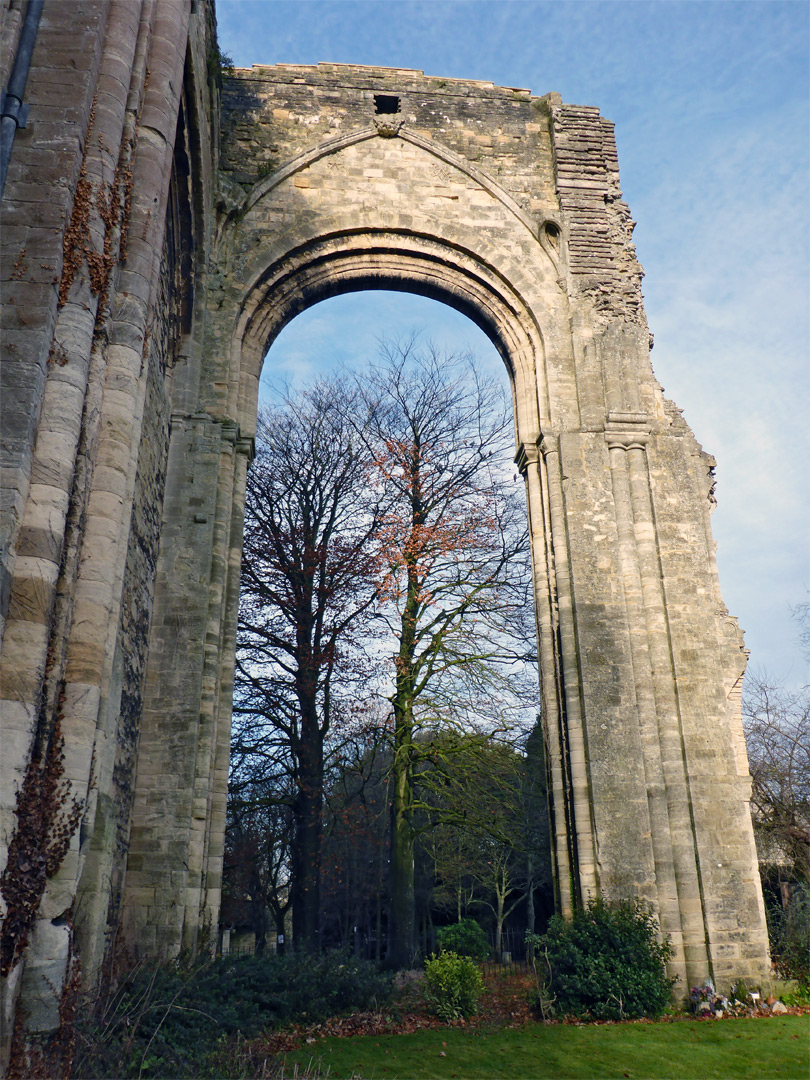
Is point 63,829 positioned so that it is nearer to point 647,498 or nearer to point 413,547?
point 647,498

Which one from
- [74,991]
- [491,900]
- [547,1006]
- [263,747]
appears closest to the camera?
[74,991]

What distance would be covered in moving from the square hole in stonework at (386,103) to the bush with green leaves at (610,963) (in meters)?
11.6

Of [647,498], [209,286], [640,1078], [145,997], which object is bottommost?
[640,1078]

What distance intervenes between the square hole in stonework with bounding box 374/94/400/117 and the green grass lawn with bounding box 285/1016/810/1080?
12.5 m

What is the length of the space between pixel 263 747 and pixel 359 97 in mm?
10527

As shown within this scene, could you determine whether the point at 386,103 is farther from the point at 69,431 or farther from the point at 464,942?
the point at 464,942

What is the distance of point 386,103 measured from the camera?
41.5 ft

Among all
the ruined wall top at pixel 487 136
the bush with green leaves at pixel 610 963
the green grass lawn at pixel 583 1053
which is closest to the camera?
the green grass lawn at pixel 583 1053

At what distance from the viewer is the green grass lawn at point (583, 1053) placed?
20.3 feet

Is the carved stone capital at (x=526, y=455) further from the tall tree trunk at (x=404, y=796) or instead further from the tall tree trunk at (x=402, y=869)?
the tall tree trunk at (x=402, y=869)

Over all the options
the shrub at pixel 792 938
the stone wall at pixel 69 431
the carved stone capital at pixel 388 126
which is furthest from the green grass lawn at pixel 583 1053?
the carved stone capital at pixel 388 126

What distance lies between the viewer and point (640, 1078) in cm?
599

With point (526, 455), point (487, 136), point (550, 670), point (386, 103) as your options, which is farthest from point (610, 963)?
point (386, 103)

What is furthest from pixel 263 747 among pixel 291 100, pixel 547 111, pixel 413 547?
pixel 547 111
